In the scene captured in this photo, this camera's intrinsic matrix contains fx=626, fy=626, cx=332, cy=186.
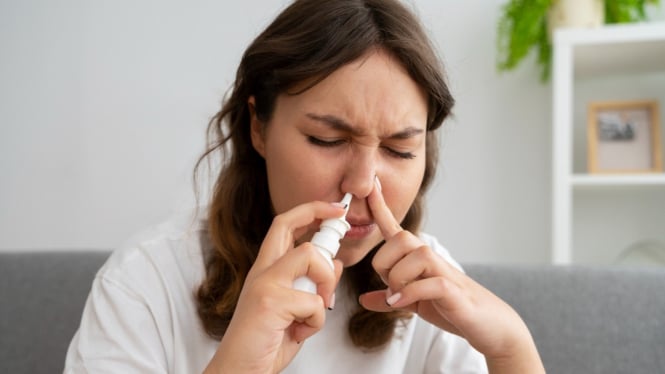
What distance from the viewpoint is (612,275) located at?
136 cm

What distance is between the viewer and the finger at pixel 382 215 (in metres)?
0.91

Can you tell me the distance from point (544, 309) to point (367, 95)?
72 cm

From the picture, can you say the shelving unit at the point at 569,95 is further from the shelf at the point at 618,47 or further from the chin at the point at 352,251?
the chin at the point at 352,251

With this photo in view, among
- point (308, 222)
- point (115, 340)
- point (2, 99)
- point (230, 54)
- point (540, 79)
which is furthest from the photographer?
point (2, 99)

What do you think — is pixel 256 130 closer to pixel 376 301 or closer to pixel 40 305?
pixel 376 301

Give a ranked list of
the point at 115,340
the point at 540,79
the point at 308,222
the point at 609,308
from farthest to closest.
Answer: the point at 540,79
the point at 609,308
the point at 115,340
the point at 308,222

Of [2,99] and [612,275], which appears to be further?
[2,99]

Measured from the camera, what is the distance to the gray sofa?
4.27ft

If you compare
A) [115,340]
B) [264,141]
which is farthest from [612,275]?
[115,340]

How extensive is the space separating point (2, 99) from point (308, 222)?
Result: 1969 mm

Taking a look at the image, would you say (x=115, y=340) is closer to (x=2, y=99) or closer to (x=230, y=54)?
(x=230, y=54)

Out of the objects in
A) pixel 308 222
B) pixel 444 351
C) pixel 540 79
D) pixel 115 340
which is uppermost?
pixel 540 79

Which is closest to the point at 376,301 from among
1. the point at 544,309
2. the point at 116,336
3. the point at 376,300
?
the point at 376,300

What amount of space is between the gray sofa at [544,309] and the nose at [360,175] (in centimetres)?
60
